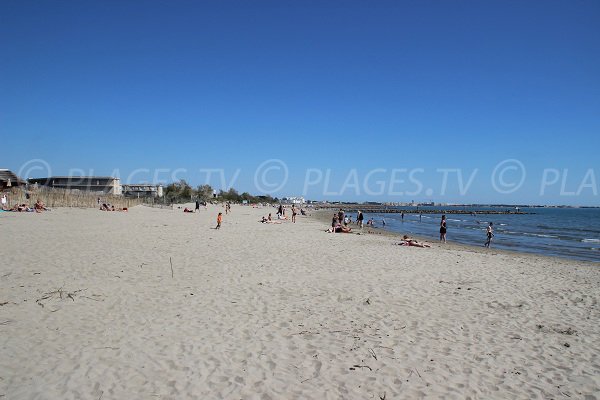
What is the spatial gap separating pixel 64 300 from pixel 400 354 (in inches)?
231

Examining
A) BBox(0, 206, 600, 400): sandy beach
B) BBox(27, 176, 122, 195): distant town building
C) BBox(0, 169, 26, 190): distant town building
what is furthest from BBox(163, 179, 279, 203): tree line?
BBox(0, 206, 600, 400): sandy beach

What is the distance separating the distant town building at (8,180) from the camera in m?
28.4

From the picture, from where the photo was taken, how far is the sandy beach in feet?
13.6

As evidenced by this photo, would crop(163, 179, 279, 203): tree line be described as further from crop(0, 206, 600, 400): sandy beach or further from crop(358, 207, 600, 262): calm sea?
crop(0, 206, 600, 400): sandy beach

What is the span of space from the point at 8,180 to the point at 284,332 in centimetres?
3155

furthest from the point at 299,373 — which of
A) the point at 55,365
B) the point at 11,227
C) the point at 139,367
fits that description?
the point at 11,227

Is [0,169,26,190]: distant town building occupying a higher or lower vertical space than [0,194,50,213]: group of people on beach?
higher

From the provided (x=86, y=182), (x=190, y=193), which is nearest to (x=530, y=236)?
(x=86, y=182)

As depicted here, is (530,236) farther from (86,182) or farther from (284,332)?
(86,182)

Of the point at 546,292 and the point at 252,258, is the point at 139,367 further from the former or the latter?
the point at 546,292

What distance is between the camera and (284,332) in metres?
5.62

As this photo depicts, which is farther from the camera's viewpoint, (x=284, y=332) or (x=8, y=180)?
(x=8, y=180)

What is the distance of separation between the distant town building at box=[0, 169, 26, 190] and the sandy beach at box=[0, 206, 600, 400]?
74.2ft

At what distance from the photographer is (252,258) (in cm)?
1195
